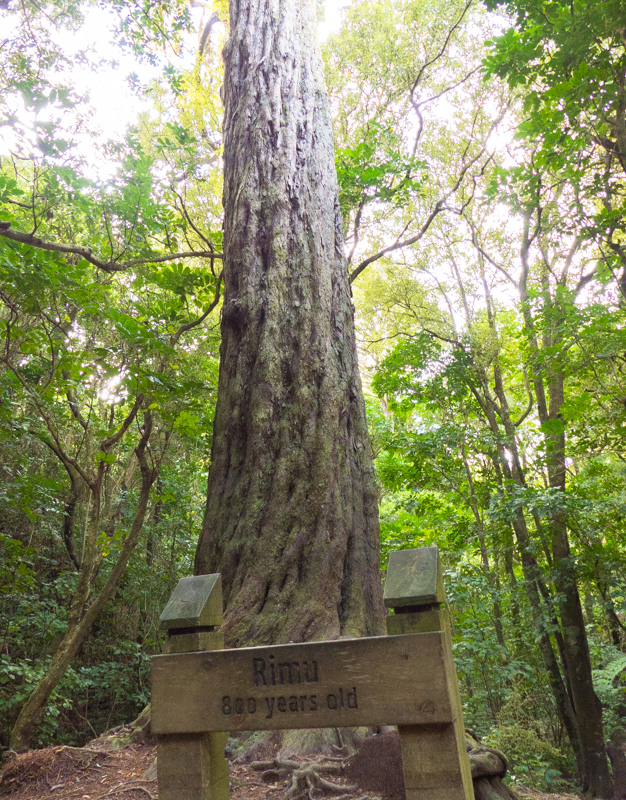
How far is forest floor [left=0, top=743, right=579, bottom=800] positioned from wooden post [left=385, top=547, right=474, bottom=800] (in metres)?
1.44

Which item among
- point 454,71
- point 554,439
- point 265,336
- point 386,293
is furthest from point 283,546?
point 454,71

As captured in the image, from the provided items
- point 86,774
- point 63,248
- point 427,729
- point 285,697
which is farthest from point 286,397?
point 63,248

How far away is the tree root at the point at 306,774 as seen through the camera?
2.56 meters

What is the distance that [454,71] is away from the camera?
9.79 m

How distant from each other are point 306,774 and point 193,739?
1.08 metres

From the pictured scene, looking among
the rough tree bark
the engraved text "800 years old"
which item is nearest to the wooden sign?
the engraved text "800 years old"

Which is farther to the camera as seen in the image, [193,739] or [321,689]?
[193,739]

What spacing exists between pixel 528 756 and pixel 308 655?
7.07 meters

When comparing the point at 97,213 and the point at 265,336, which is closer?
the point at 265,336

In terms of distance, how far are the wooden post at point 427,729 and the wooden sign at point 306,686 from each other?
5 cm

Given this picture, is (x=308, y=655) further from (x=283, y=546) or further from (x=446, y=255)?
(x=446, y=255)

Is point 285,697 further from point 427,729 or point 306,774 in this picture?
point 306,774

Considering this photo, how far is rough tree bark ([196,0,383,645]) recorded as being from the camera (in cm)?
309

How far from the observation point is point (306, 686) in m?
1.77
